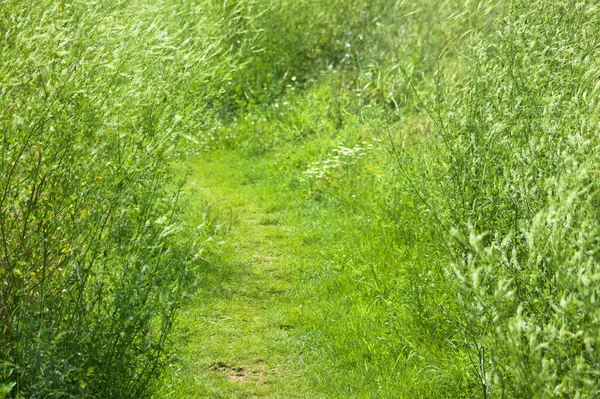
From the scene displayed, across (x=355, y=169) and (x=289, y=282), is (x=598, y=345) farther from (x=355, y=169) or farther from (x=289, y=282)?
(x=355, y=169)

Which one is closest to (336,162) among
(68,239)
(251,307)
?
(251,307)

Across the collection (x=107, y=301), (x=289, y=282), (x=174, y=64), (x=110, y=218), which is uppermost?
(x=174, y=64)

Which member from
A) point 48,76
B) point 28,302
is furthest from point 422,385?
point 48,76

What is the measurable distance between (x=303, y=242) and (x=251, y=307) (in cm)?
123

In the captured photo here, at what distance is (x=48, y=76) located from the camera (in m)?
3.98

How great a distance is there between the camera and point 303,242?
283 inches

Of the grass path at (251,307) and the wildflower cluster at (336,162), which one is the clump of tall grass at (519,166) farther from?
the wildflower cluster at (336,162)

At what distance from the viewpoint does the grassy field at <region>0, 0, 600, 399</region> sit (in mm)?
3395

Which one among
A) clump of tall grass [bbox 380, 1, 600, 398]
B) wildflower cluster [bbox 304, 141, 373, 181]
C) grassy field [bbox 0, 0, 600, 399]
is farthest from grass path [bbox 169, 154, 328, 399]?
clump of tall grass [bbox 380, 1, 600, 398]

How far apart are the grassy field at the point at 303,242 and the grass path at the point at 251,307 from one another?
21 mm

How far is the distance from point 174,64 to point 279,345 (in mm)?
2064

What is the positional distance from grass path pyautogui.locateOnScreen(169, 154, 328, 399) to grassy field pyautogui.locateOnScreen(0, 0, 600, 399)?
0.07 feet

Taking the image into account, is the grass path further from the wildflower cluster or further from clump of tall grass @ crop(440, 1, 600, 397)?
clump of tall grass @ crop(440, 1, 600, 397)

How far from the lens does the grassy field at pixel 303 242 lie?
339cm
